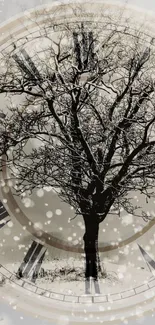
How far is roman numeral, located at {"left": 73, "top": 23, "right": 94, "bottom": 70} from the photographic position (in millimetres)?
1307

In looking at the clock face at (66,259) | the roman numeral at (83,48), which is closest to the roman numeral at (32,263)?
the clock face at (66,259)

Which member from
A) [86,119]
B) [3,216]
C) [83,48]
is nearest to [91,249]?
[3,216]

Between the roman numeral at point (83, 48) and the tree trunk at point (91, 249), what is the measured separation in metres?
Result: 0.53

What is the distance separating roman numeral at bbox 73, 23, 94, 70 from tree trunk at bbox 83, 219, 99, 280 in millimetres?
529

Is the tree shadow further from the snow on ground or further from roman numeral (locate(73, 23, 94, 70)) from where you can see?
roman numeral (locate(73, 23, 94, 70))

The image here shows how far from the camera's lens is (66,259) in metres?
1.31

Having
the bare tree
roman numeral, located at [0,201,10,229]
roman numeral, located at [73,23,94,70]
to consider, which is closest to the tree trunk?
the bare tree

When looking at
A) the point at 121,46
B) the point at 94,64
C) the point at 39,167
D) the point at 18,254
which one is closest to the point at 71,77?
the point at 94,64

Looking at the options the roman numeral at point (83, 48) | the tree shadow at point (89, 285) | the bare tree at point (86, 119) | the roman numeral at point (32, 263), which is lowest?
the tree shadow at point (89, 285)

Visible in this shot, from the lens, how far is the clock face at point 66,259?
1.30m

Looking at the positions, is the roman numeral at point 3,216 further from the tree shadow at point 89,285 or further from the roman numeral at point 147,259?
the roman numeral at point 147,259

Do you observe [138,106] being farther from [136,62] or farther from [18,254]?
[18,254]

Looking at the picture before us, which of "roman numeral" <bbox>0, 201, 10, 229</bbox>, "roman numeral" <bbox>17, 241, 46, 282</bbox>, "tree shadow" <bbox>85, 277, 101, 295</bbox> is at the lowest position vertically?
"tree shadow" <bbox>85, 277, 101, 295</bbox>

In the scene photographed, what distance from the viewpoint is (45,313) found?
1.29m
